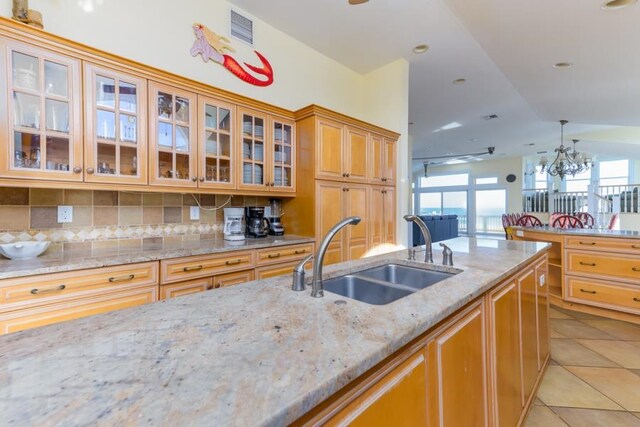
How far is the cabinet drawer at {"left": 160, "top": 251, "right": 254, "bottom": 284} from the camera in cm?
191

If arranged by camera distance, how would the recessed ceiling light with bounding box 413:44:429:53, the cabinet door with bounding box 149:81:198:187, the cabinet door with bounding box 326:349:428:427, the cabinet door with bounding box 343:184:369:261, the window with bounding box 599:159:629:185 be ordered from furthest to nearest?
the window with bounding box 599:159:629:185 < the recessed ceiling light with bounding box 413:44:429:53 < the cabinet door with bounding box 343:184:369:261 < the cabinet door with bounding box 149:81:198:187 < the cabinet door with bounding box 326:349:428:427

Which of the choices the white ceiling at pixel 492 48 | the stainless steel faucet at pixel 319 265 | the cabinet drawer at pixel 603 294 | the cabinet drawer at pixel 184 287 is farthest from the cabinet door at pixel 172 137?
the cabinet drawer at pixel 603 294

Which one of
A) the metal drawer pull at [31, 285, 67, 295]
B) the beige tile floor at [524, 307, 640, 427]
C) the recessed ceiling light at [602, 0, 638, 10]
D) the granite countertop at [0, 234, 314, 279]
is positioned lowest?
the beige tile floor at [524, 307, 640, 427]

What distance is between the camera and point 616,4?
93.5 inches

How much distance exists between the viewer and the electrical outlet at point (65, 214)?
6.48 ft

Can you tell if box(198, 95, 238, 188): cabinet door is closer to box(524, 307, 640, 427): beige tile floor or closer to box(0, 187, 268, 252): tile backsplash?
box(0, 187, 268, 252): tile backsplash

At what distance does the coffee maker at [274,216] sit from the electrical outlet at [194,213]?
66 centimetres

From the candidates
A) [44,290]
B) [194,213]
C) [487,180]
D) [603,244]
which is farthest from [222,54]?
[487,180]

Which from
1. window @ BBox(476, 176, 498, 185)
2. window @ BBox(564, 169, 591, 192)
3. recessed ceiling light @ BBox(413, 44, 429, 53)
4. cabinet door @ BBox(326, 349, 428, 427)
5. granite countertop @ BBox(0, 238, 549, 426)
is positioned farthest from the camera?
window @ BBox(476, 176, 498, 185)

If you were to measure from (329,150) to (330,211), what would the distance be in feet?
1.96

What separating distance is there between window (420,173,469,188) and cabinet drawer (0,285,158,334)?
38.5ft

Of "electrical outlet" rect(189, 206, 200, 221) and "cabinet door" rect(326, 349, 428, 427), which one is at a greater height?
"electrical outlet" rect(189, 206, 200, 221)

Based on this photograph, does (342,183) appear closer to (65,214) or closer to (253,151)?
(253,151)

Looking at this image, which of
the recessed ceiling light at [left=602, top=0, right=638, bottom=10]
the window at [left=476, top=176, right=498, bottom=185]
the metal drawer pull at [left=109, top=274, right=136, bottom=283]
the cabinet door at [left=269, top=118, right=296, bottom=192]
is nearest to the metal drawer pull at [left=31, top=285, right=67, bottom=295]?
the metal drawer pull at [left=109, top=274, right=136, bottom=283]
